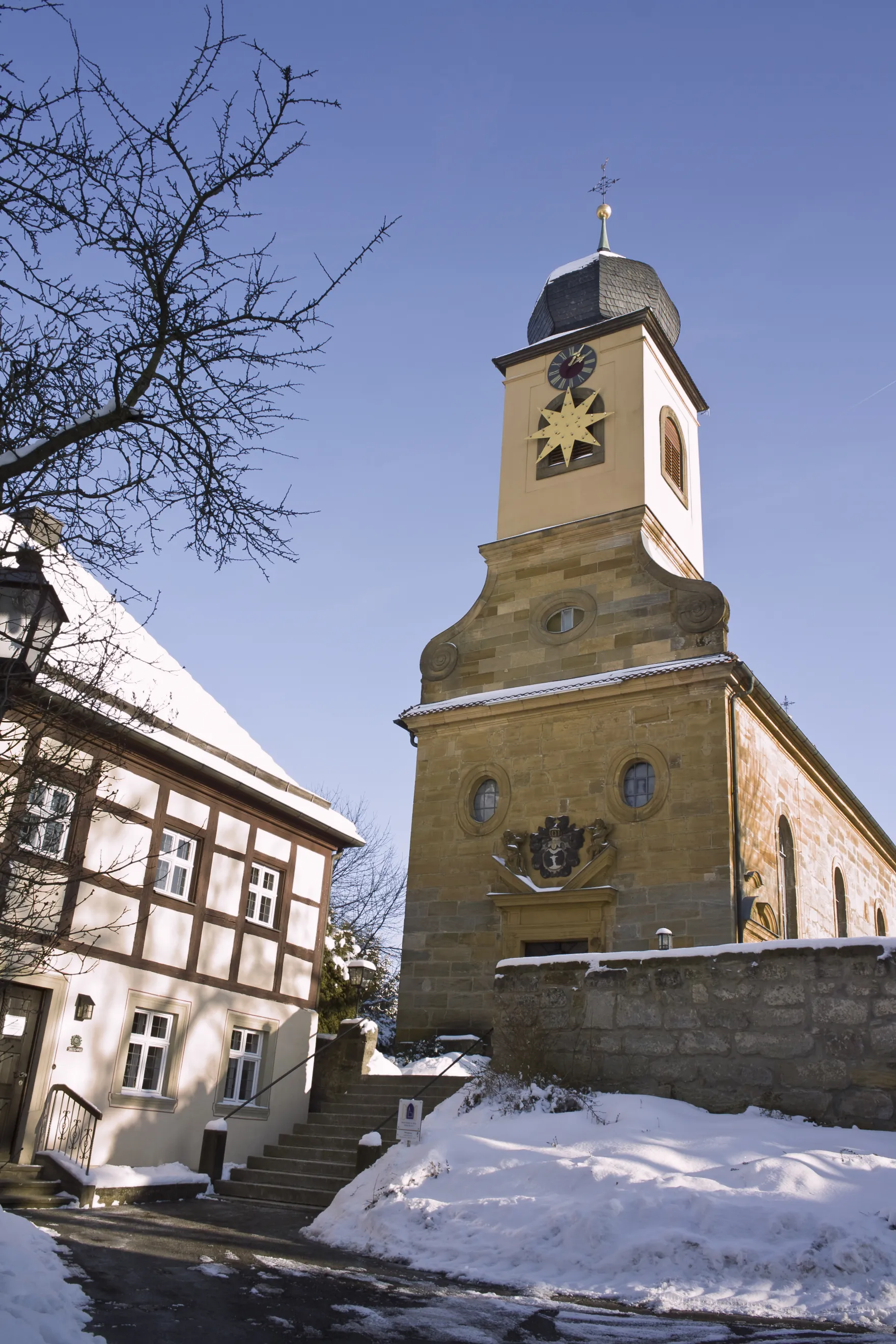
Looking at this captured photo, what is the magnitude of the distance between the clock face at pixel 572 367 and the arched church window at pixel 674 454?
1.81 m

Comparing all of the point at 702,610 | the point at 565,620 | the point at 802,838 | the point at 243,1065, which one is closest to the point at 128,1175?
the point at 243,1065

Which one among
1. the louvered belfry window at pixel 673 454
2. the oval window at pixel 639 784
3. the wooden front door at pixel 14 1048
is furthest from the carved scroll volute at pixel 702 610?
the wooden front door at pixel 14 1048

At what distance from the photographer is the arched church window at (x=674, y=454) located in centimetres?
2286

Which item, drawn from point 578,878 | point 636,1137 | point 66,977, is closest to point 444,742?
point 578,878

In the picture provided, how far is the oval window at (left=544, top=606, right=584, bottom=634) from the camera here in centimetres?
1988

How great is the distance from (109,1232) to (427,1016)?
9.44 meters

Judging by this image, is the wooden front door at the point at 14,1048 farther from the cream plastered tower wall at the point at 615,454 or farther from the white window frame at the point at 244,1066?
the cream plastered tower wall at the point at 615,454

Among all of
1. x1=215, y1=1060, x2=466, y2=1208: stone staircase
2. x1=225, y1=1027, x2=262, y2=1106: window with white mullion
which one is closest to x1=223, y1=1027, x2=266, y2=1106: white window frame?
x1=225, y1=1027, x2=262, y2=1106: window with white mullion

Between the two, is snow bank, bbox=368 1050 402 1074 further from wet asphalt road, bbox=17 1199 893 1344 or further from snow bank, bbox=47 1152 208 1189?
wet asphalt road, bbox=17 1199 893 1344

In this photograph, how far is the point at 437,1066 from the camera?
49.3 feet

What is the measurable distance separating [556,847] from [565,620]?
14.2ft

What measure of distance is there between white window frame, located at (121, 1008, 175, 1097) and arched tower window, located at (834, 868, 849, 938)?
47.4 feet

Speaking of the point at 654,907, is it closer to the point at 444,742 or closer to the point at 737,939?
the point at 737,939

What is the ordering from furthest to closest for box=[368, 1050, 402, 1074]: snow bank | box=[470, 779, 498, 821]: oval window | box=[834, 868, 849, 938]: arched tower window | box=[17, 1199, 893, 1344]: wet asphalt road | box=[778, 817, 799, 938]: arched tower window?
box=[834, 868, 849, 938]: arched tower window, box=[470, 779, 498, 821]: oval window, box=[778, 817, 799, 938]: arched tower window, box=[368, 1050, 402, 1074]: snow bank, box=[17, 1199, 893, 1344]: wet asphalt road
